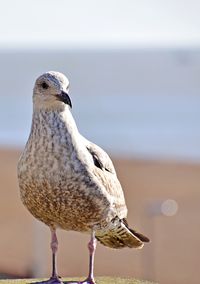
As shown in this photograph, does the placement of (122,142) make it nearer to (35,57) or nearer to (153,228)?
(153,228)

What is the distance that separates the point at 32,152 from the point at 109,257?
758cm

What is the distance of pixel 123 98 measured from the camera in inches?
1544

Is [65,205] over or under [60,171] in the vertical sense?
under

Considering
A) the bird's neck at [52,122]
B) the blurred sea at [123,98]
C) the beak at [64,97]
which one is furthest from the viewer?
the blurred sea at [123,98]

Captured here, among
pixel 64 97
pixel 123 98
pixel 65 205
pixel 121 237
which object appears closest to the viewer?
pixel 64 97

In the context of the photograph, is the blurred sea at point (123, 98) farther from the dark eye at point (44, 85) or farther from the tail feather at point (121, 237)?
the dark eye at point (44, 85)

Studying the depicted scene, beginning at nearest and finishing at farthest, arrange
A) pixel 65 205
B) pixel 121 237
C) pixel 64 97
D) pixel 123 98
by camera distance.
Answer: pixel 64 97
pixel 65 205
pixel 121 237
pixel 123 98

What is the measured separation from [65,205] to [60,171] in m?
0.20

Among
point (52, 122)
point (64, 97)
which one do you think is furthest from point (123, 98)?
point (64, 97)

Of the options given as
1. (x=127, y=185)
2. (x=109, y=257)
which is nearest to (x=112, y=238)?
(x=109, y=257)

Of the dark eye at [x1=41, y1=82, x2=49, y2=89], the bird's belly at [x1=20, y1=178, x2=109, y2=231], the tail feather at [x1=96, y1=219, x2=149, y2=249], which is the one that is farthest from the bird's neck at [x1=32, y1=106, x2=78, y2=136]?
the tail feather at [x1=96, y1=219, x2=149, y2=249]

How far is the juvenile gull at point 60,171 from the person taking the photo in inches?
206

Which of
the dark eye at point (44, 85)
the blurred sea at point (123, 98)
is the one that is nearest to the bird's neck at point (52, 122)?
the dark eye at point (44, 85)

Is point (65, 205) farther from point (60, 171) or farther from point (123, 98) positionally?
point (123, 98)
